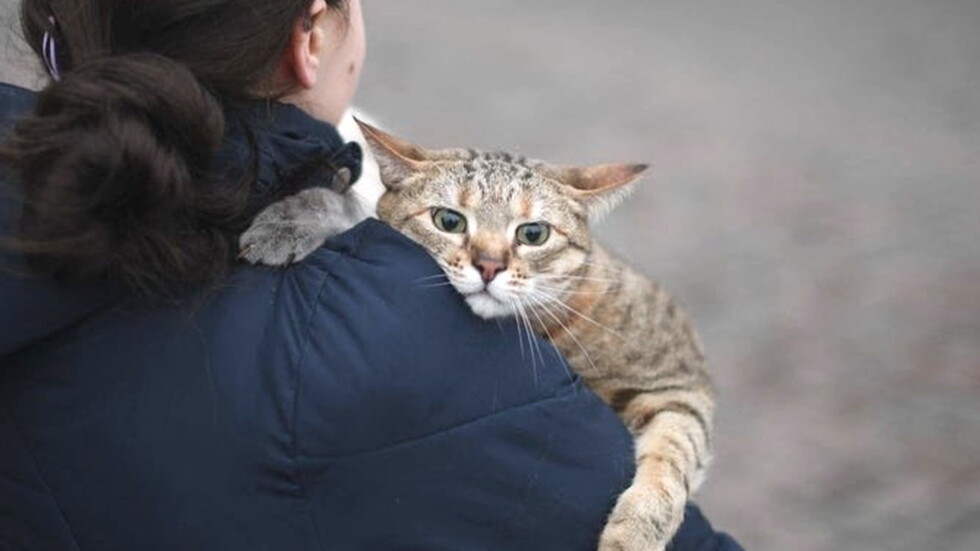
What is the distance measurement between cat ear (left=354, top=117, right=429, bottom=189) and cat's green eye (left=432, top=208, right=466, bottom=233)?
0.30 ft

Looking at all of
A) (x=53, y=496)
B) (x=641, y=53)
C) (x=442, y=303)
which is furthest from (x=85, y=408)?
(x=641, y=53)

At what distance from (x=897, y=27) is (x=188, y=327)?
855 centimetres

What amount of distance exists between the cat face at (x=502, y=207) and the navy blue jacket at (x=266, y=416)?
0.66m

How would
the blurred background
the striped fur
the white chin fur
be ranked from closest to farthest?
the white chin fur, the striped fur, the blurred background

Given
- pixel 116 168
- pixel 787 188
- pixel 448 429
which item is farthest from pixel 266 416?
pixel 787 188

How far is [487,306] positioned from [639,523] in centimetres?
44

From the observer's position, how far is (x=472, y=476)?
6.46 feet

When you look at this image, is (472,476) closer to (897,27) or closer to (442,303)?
(442,303)

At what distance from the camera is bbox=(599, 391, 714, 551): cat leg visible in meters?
2.29

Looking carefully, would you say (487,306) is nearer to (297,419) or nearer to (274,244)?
(274,244)

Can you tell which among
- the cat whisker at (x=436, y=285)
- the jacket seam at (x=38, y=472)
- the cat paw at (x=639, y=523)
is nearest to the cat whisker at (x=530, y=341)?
the cat whisker at (x=436, y=285)

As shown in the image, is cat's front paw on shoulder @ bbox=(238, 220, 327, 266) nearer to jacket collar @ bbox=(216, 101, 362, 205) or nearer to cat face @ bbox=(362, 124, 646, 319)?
jacket collar @ bbox=(216, 101, 362, 205)

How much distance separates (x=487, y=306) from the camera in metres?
2.30

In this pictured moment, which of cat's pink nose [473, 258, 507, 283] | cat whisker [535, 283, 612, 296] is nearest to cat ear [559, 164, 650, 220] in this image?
cat whisker [535, 283, 612, 296]
